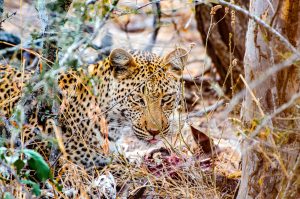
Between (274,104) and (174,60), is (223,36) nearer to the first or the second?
(174,60)

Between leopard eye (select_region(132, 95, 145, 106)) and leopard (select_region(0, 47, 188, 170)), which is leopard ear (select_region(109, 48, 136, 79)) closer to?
leopard (select_region(0, 47, 188, 170))

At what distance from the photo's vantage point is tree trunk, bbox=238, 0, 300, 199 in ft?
13.7

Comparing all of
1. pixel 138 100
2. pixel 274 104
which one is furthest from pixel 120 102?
pixel 274 104

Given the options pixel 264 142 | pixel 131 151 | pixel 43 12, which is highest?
pixel 43 12

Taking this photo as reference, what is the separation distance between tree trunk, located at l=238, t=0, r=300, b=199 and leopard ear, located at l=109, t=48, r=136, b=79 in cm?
159

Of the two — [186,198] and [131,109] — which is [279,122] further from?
[131,109]

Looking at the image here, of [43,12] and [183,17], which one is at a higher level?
[43,12]

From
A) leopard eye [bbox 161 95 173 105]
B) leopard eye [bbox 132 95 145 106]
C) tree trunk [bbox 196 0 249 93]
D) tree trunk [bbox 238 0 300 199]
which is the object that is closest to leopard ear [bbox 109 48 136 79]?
leopard eye [bbox 132 95 145 106]

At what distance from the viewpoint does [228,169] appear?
6.18 meters

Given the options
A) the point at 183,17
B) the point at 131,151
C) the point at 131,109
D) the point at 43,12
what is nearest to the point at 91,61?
the point at 131,151

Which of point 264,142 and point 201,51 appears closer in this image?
point 264,142

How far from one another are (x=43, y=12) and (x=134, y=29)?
6397 millimetres

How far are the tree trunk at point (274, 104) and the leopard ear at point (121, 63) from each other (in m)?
1.59

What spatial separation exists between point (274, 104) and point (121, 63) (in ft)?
6.38
